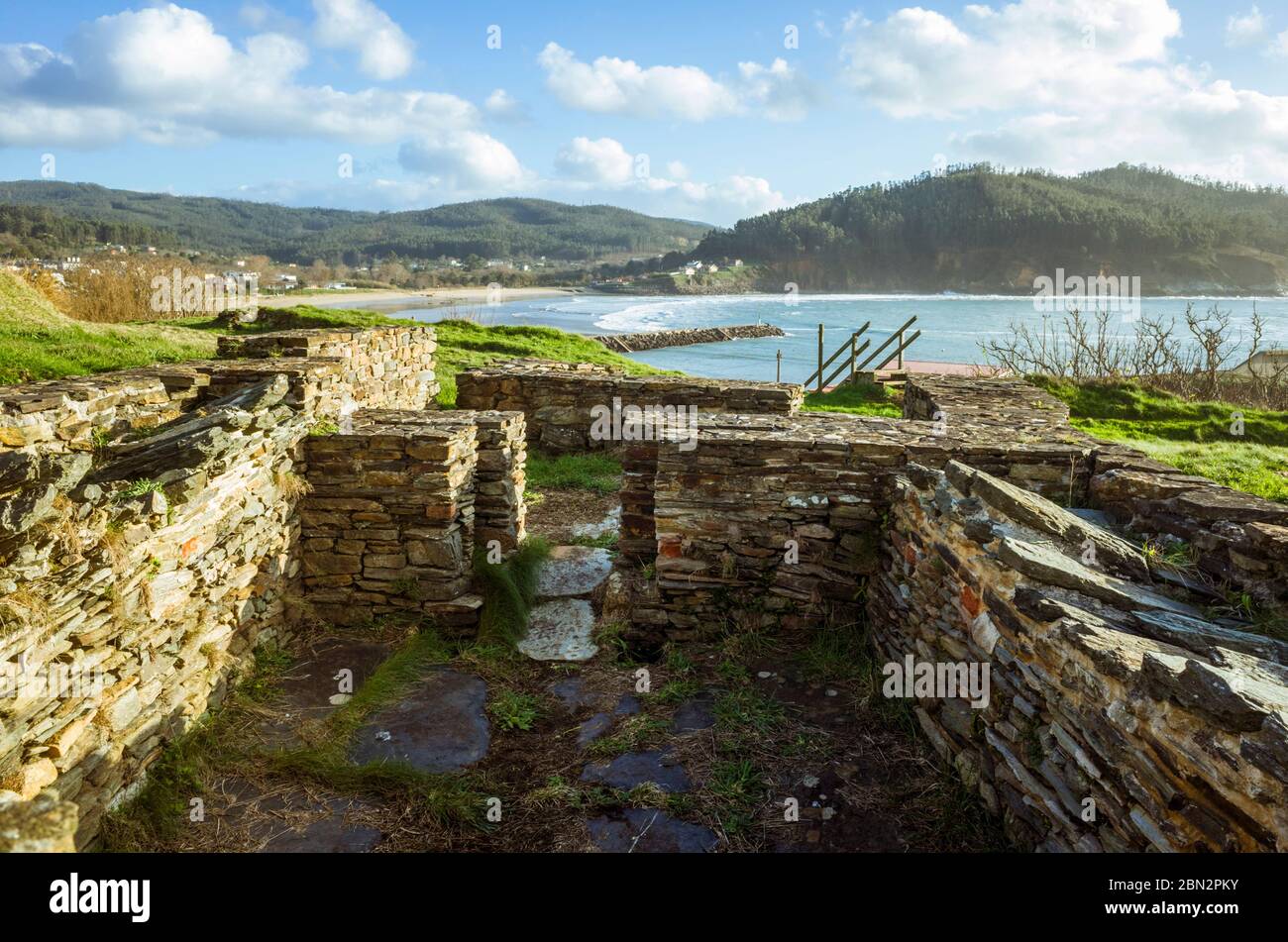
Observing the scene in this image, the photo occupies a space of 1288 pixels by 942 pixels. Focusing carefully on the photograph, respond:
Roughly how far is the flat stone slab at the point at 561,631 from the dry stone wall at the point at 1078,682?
7.44 ft

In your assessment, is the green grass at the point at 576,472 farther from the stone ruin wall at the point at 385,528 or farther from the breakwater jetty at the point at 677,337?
the breakwater jetty at the point at 677,337

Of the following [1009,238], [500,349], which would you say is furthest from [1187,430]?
[1009,238]

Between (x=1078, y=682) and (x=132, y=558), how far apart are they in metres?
4.51

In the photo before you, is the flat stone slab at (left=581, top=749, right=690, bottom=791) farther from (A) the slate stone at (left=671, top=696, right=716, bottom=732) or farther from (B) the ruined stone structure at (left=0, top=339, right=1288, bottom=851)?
(B) the ruined stone structure at (left=0, top=339, right=1288, bottom=851)

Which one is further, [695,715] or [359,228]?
[359,228]

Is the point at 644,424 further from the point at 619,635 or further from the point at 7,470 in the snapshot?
the point at 7,470

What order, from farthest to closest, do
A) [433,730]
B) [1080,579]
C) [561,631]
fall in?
[561,631] < [433,730] < [1080,579]

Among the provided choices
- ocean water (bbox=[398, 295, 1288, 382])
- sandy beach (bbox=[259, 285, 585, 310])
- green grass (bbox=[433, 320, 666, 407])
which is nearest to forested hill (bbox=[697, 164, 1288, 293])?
ocean water (bbox=[398, 295, 1288, 382])

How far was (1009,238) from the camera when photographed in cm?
9894

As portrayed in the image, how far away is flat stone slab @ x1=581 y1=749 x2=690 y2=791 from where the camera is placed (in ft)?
13.4

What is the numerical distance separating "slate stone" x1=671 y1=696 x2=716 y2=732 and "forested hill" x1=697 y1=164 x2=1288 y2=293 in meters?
102

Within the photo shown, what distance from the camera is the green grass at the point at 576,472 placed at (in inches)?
394
